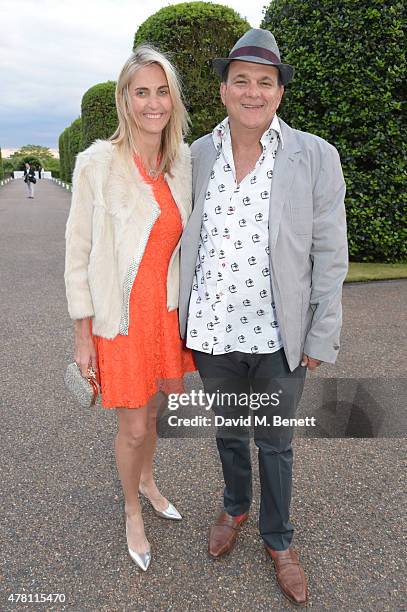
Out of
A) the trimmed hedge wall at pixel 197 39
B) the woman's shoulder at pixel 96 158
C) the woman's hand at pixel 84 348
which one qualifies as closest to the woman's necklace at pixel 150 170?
the woman's shoulder at pixel 96 158

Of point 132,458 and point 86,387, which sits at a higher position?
point 86,387

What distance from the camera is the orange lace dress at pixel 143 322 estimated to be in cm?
214

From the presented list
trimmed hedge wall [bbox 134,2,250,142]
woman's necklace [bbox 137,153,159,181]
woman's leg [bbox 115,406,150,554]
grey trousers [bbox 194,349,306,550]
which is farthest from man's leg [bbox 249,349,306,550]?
trimmed hedge wall [bbox 134,2,250,142]

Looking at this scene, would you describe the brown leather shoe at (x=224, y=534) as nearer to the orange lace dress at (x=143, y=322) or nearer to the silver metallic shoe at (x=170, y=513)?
the silver metallic shoe at (x=170, y=513)

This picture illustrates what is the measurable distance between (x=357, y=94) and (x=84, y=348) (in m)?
6.28

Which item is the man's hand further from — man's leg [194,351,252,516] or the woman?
the woman

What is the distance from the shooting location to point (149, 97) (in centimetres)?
209

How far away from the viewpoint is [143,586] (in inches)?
88.4

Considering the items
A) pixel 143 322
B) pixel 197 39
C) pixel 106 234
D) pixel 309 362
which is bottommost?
pixel 309 362

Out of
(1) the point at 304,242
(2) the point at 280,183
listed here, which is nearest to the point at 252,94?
(2) the point at 280,183

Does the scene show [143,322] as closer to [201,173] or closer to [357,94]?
[201,173]

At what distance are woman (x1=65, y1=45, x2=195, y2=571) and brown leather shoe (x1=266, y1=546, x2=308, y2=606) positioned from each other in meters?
0.81

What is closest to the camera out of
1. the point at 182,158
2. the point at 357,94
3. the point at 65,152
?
the point at 182,158

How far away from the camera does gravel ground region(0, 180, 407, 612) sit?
2.23 metres
